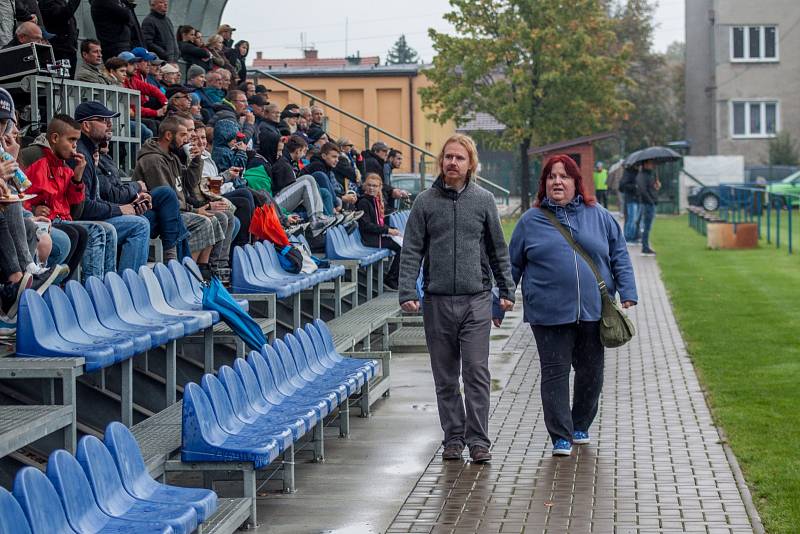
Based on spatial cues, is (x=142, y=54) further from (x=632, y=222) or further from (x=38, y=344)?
(x=632, y=222)

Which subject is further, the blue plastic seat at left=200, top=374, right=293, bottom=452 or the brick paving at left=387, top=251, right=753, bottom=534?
the brick paving at left=387, top=251, right=753, bottom=534

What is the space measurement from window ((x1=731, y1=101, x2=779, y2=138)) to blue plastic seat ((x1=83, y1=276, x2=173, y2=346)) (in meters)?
54.6

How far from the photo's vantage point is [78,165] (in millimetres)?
9805

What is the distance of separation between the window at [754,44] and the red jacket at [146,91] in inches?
1903

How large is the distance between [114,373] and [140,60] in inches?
260

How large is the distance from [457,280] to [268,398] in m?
1.57

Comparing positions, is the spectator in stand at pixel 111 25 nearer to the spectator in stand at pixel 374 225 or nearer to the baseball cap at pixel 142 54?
the baseball cap at pixel 142 54

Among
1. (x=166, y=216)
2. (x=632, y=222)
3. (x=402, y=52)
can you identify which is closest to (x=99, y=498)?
(x=166, y=216)

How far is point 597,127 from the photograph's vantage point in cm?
5294

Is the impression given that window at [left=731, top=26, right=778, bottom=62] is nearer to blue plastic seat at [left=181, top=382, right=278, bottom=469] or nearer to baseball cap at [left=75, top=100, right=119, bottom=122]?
baseball cap at [left=75, top=100, right=119, bottom=122]

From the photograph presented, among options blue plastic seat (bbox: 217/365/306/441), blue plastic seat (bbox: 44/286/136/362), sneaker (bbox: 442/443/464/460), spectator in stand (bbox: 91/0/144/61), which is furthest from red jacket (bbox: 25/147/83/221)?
spectator in stand (bbox: 91/0/144/61)

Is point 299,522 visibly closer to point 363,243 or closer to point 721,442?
point 721,442

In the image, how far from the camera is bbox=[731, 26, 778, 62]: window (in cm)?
5978

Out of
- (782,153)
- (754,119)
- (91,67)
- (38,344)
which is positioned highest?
(754,119)
